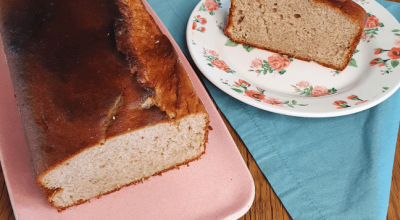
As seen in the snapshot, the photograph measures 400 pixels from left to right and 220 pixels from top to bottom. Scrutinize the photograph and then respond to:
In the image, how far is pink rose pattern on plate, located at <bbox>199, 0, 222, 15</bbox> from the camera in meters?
2.37

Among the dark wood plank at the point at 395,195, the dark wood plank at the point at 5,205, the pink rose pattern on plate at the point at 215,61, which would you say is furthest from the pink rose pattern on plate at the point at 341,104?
the dark wood plank at the point at 5,205

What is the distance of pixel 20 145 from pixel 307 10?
192 centimetres

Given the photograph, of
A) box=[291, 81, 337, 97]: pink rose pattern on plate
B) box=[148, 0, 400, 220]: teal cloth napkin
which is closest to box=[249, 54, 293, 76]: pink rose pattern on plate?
box=[291, 81, 337, 97]: pink rose pattern on plate

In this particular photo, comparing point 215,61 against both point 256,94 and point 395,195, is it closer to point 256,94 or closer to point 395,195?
point 256,94

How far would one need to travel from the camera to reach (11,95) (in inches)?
72.7

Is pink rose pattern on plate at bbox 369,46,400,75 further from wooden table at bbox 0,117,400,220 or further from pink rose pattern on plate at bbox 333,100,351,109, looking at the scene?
wooden table at bbox 0,117,400,220

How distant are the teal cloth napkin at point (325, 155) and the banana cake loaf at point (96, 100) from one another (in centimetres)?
37

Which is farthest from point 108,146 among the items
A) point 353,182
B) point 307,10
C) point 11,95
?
point 307,10

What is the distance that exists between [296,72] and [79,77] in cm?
139

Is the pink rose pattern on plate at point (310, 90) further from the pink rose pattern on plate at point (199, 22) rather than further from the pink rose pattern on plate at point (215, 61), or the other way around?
the pink rose pattern on plate at point (199, 22)

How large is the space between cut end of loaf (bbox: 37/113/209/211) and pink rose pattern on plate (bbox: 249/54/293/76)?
0.76 meters

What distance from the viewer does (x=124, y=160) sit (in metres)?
1.46

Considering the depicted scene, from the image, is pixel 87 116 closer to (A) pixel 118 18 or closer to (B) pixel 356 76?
(A) pixel 118 18

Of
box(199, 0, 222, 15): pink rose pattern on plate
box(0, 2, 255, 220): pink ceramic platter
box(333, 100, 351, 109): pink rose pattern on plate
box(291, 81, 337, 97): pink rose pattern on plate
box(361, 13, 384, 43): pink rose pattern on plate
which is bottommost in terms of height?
box(0, 2, 255, 220): pink ceramic platter
